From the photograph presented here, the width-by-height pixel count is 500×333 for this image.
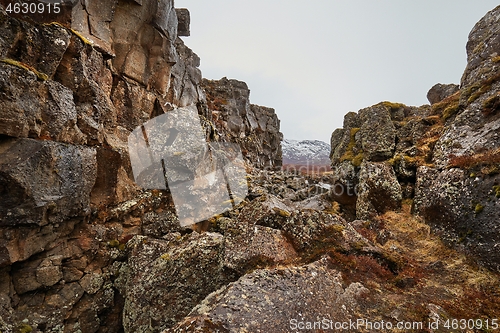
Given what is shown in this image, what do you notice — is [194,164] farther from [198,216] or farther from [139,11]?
[139,11]

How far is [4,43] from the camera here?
11195 millimetres

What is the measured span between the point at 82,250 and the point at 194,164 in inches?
329

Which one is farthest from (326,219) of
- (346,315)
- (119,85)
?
(119,85)

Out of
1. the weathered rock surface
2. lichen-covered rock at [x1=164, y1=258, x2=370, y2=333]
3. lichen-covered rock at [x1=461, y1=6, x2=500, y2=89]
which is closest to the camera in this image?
lichen-covered rock at [x1=164, y1=258, x2=370, y2=333]

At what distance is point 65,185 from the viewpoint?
467 inches

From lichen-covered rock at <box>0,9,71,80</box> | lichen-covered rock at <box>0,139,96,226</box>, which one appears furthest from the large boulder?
lichen-covered rock at <box>0,9,71,80</box>

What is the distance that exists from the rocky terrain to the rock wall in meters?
0.06

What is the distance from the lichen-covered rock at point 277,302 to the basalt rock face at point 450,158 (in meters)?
6.88

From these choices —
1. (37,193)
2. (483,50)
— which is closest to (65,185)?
(37,193)

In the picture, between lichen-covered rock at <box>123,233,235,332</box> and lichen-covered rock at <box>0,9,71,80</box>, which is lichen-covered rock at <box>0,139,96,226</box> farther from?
lichen-covered rock at <box>123,233,235,332</box>

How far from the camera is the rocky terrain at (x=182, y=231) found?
7.51m

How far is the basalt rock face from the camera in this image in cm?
1084

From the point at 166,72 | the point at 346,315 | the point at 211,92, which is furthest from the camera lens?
the point at 211,92

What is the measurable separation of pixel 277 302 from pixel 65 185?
36.6ft
